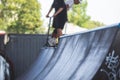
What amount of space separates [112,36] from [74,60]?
4.75 feet

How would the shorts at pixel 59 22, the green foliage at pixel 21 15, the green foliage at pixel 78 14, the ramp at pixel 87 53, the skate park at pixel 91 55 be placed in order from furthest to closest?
the green foliage at pixel 78 14, the green foliage at pixel 21 15, the shorts at pixel 59 22, the ramp at pixel 87 53, the skate park at pixel 91 55

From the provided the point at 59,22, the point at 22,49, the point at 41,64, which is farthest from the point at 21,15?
the point at 41,64

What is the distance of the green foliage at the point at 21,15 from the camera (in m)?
47.2

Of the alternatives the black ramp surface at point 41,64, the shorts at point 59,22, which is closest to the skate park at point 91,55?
the black ramp surface at point 41,64

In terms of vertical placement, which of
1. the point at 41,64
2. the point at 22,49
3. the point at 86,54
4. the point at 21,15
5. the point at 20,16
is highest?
the point at 86,54

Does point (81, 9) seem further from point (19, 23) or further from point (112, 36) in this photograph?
point (112, 36)

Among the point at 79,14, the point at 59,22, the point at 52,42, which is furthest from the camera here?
the point at 79,14

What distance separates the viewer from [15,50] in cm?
1286

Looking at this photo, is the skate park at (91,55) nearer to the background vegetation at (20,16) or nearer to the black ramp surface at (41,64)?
the black ramp surface at (41,64)

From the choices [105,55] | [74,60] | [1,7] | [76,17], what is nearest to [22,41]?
[74,60]

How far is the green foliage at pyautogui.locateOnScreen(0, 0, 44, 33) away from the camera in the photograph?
1858 inches

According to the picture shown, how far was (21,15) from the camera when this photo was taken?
48438 mm

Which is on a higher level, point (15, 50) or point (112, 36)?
point (112, 36)

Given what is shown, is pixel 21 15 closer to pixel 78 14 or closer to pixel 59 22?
pixel 78 14
